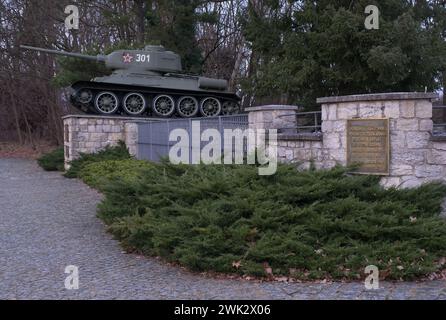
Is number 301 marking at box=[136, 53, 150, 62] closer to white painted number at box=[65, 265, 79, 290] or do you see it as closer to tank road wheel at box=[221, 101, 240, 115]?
tank road wheel at box=[221, 101, 240, 115]

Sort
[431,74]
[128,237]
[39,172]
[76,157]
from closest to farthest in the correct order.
Result: [128,237]
[431,74]
[76,157]
[39,172]

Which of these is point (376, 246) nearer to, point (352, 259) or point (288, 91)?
point (352, 259)

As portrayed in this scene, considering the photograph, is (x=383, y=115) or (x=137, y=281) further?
(x=383, y=115)

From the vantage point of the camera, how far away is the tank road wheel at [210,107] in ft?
66.1

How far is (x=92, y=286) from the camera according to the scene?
16.7 feet

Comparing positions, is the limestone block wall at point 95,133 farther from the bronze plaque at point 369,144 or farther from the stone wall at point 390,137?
the bronze plaque at point 369,144

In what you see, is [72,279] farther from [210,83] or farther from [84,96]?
[210,83]

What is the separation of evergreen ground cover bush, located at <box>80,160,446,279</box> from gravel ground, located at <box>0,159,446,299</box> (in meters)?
0.20

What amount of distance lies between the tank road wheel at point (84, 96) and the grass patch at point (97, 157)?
6.05 feet

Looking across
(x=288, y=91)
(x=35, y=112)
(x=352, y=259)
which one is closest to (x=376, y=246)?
(x=352, y=259)

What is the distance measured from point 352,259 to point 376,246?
393 millimetres

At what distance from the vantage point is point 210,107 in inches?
799

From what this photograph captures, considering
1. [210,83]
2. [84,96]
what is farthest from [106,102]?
[210,83]

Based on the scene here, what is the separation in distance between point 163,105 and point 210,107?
73.8 inches
